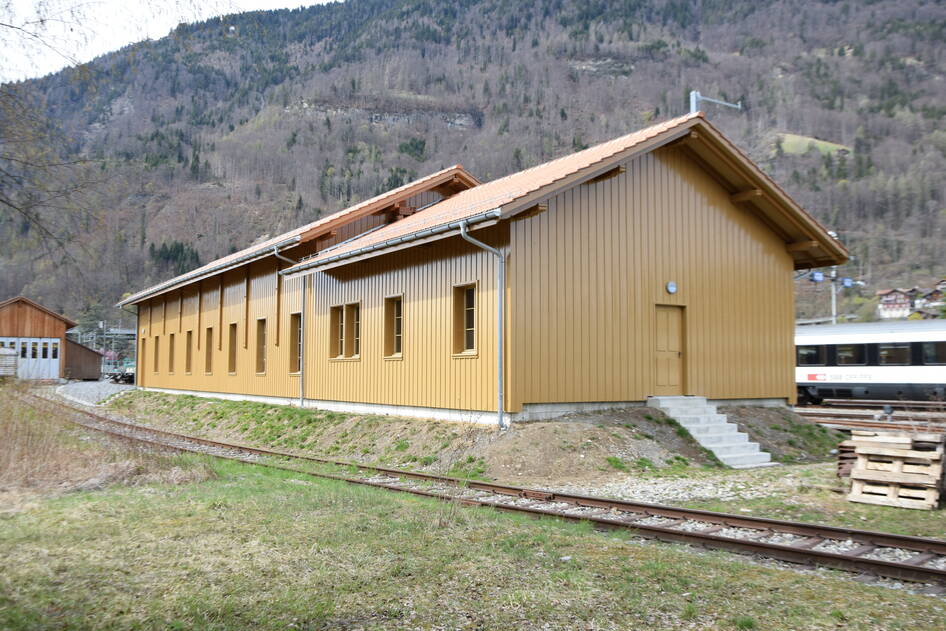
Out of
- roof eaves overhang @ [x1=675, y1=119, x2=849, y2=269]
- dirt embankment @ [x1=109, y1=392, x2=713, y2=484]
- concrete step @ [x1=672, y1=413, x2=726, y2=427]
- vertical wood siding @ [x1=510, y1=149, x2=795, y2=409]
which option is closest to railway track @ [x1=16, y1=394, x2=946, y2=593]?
dirt embankment @ [x1=109, y1=392, x2=713, y2=484]

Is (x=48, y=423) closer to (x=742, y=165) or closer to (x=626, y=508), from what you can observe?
(x=626, y=508)

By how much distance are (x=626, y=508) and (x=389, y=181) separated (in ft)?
368

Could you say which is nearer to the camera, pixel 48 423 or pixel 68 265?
pixel 68 265

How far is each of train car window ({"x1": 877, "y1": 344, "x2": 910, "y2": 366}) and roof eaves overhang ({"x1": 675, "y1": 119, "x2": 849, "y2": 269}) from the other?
393 inches

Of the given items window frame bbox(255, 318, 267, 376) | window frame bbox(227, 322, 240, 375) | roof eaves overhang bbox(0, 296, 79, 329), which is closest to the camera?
window frame bbox(255, 318, 267, 376)

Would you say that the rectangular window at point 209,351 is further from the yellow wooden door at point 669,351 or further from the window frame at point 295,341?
the yellow wooden door at point 669,351

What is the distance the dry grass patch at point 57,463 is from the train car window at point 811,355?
2395 cm

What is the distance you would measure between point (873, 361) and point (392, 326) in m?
18.5

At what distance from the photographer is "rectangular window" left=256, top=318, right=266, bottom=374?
77.3 ft

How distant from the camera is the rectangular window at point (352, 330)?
1844cm

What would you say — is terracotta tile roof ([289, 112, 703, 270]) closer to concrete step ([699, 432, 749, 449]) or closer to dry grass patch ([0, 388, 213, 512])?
concrete step ([699, 432, 749, 449])

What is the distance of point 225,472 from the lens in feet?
40.0

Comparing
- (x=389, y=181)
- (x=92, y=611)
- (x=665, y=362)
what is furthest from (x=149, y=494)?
(x=389, y=181)

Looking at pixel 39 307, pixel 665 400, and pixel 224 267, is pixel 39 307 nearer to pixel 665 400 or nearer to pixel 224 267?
pixel 224 267
